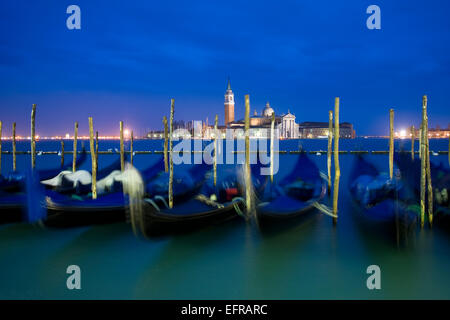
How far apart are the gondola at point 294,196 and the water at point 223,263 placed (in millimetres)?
271

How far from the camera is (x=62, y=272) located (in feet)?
11.0

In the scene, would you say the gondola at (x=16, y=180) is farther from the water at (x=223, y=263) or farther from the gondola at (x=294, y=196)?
the gondola at (x=294, y=196)

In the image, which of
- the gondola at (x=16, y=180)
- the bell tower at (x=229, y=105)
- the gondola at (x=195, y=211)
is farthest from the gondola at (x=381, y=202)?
the bell tower at (x=229, y=105)

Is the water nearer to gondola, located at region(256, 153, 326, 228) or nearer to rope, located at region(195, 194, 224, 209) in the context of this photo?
gondola, located at region(256, 153, 326, 228)

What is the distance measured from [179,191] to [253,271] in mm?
3075

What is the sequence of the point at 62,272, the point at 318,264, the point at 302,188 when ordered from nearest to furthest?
the point at 62,272, the point at 318,264, the point at 302,188

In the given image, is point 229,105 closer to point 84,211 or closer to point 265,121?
point 265,121

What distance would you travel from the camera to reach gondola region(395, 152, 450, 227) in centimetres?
464

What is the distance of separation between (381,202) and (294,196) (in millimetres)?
1546

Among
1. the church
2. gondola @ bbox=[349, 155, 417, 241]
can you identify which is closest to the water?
gondola @ bbox=[349, 155, 417, 241]
